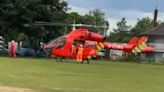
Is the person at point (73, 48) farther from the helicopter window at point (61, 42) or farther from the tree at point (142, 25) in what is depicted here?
the tree at point (142, 25)

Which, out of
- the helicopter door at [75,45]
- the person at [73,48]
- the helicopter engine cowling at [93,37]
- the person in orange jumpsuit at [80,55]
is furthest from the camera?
the helicopter engine cowling at [93,37]

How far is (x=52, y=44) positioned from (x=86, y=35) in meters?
3.44

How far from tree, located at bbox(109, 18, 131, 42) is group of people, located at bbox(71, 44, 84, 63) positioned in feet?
256

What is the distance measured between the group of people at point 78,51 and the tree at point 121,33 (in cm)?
7816

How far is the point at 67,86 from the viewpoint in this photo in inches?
838

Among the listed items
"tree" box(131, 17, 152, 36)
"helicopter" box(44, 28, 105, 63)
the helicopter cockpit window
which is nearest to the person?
"helicopter" box(44, 28, 105, 63)

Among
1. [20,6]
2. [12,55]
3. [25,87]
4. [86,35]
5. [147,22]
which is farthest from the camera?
[147,22]

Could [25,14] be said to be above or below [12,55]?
above

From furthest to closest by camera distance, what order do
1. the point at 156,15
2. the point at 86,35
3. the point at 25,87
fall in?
the point at 156,15 → the point at 86,35 → the point at 25,87

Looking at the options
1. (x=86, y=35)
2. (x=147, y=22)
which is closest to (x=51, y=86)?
(x=86, y=35)

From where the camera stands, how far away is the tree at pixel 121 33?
131575 mm

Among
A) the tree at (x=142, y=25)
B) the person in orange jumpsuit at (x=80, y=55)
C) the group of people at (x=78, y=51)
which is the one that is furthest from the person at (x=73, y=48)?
the tree at (x=142, y=25)

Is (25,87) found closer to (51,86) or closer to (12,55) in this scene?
(51,86)

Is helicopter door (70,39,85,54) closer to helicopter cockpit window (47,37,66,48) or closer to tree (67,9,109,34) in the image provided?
helicopter cockpit window (47,37,66,48)
